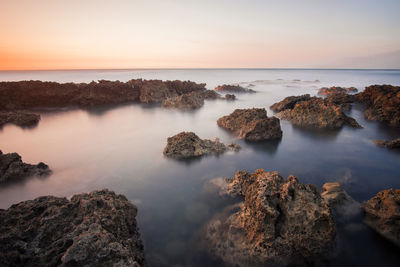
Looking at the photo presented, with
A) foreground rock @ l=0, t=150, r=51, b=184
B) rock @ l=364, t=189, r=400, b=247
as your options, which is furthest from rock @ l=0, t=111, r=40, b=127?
rock @ l=364, t=189, r=400, b=247

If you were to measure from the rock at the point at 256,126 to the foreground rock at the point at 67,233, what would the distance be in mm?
10251

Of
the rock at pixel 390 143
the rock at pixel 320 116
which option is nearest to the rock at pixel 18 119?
the rock at pixel 320 116

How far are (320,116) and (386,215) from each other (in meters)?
12.5

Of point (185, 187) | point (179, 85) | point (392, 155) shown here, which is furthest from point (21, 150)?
point (179, 85)

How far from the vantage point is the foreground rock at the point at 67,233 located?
3377 mm

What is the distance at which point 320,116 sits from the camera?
16.8 m

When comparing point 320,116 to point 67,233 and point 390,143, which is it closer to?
point 390,143

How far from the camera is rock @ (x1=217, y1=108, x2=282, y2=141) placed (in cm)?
1363

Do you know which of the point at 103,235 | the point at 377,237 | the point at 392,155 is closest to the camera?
the point at 103,235

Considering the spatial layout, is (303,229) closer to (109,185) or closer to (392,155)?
(109,185)

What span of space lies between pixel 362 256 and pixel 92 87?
31.9m

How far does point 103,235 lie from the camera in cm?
382

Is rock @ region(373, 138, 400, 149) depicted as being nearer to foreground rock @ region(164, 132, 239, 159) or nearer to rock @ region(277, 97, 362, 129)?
rock @ region(277, 97, 362, 129)

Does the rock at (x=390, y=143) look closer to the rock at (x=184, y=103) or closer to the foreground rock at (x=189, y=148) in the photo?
the foreground rock at (x=189, y=148)
